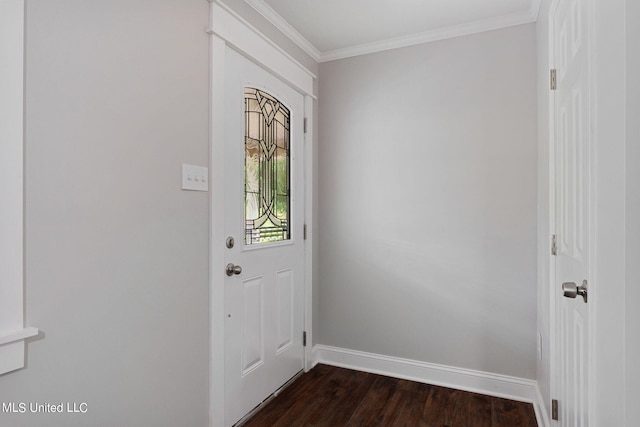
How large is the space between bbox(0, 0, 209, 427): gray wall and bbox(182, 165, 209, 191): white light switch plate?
0.10 ft

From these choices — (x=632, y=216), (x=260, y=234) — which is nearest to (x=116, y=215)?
(x=260, y=234)

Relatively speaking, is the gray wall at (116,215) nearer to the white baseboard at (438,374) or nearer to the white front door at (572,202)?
the white baseboard at (438,374)

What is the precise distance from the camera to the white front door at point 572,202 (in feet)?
3.66

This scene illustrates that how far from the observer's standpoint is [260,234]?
223cm

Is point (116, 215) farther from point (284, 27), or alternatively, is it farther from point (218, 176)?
point (284, 27)

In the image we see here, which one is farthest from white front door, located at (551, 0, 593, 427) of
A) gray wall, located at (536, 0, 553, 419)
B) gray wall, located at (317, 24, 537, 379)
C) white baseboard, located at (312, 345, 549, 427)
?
white baseboard, located at (312, 345, 549, 427)

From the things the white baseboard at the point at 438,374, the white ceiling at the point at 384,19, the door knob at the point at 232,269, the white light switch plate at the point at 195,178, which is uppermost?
the white ceiling at the point at 384,19

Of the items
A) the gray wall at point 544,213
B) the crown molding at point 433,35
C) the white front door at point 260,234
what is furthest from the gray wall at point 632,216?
the crown molding at point 433,35

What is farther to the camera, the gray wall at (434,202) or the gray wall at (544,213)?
the gray wall at (434,202)

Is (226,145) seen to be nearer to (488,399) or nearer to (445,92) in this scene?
(445,92)

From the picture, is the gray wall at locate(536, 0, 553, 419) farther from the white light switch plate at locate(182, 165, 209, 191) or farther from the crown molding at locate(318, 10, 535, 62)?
the white light switch plate at locate(182, 165, 209, 191)

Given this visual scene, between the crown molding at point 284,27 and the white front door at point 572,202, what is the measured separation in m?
1.48

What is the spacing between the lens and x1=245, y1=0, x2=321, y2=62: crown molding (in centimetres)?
214

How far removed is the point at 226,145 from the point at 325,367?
1.80 m
